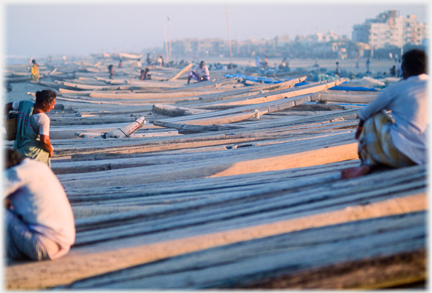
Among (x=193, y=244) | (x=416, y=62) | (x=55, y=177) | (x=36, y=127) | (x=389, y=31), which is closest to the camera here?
(x=193, y=244)

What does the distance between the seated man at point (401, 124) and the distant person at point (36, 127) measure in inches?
117

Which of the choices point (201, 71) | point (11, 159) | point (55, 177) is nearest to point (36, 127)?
point (55, 177)

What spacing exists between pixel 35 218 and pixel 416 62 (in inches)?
114

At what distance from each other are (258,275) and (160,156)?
2.95m

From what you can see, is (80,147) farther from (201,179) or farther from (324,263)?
(324,263)

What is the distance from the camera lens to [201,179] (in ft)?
12.5

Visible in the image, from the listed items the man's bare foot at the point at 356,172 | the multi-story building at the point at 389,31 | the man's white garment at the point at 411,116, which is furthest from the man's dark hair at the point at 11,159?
the multi-story building at the point at 389,31

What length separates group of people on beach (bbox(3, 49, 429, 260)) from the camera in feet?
8.20

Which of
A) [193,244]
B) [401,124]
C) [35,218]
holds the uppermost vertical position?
[401,124]

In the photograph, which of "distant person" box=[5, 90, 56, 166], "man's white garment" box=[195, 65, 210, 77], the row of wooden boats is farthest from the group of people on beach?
"man's white garment" box=[195, 65, 210, 77]

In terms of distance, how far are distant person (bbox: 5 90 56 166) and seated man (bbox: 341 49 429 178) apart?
2982mm

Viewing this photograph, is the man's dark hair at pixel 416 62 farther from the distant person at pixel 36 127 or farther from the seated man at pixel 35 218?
the distant person at pixel 36 127

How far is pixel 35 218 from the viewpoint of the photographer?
2535 millimetres

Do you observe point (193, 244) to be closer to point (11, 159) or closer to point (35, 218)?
point (35, 218)
